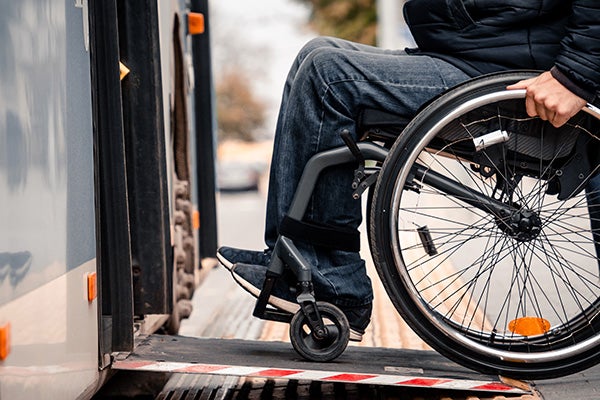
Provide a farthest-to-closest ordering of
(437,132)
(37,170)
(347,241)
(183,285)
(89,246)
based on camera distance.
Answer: (183,285)
(347,241)
(437,132)
(89,246)
(37,170)

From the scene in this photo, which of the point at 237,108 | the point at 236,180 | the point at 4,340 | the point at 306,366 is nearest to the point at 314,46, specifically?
the point at 306,366

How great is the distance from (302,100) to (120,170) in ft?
2.15

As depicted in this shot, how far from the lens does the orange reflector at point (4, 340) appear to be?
2.38m

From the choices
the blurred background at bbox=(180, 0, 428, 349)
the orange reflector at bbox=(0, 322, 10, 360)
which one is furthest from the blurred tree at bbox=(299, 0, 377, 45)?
the orange reflector at bbox=(0, 322, 10, 360)

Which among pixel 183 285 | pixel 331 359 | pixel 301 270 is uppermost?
pixel 301 270

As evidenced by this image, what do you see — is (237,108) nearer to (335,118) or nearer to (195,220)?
(195,220)

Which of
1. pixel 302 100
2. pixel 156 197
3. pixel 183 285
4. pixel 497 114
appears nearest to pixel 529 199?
pixel 497 114

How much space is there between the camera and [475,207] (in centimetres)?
363

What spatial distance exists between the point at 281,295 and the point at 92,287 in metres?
0.70

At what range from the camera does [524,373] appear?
3.63m

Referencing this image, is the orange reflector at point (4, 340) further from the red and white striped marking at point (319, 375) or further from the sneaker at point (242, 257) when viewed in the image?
the sneaker at point (242, 257)

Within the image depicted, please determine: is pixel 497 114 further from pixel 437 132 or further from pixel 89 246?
pixel 89 246

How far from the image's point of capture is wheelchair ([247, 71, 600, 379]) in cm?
348

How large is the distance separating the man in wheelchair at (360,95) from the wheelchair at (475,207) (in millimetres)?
55
